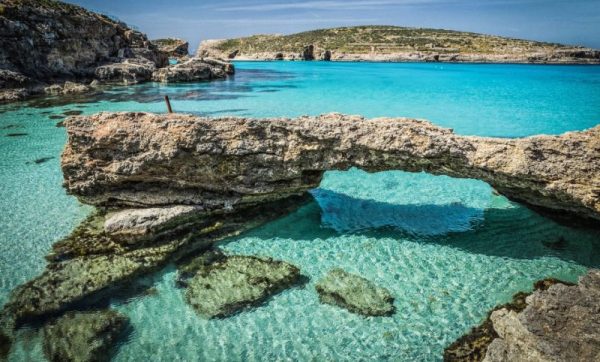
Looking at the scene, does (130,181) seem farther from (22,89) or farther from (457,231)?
(22,89)

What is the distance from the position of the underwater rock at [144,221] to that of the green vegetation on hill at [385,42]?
12958 cm

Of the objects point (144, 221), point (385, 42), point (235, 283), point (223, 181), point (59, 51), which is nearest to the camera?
point (235, 283)

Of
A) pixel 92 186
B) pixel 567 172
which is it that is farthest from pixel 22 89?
pixel 567 172

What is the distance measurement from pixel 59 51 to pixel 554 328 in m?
55.5

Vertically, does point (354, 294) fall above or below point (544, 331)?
below

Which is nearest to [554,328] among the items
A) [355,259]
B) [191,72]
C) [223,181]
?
[355,259]

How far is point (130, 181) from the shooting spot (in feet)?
33.6

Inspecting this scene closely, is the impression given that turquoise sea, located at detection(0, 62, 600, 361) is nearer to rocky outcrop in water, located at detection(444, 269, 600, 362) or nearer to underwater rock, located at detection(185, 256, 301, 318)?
underwater rock, located at detection(185, 256, 301, 318)

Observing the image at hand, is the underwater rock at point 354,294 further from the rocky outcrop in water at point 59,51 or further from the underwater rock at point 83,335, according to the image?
the rocky outcrop in water at point 59,51

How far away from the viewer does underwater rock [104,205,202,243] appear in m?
9.48

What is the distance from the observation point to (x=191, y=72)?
177ft

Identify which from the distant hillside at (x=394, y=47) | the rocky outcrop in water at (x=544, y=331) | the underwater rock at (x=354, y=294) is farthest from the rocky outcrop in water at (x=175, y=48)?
the rocky outcrop in water at (x=544, y=331)

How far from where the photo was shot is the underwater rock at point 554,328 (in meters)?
5.53

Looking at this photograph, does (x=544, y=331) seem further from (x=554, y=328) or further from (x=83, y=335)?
(x=83, y=335)
